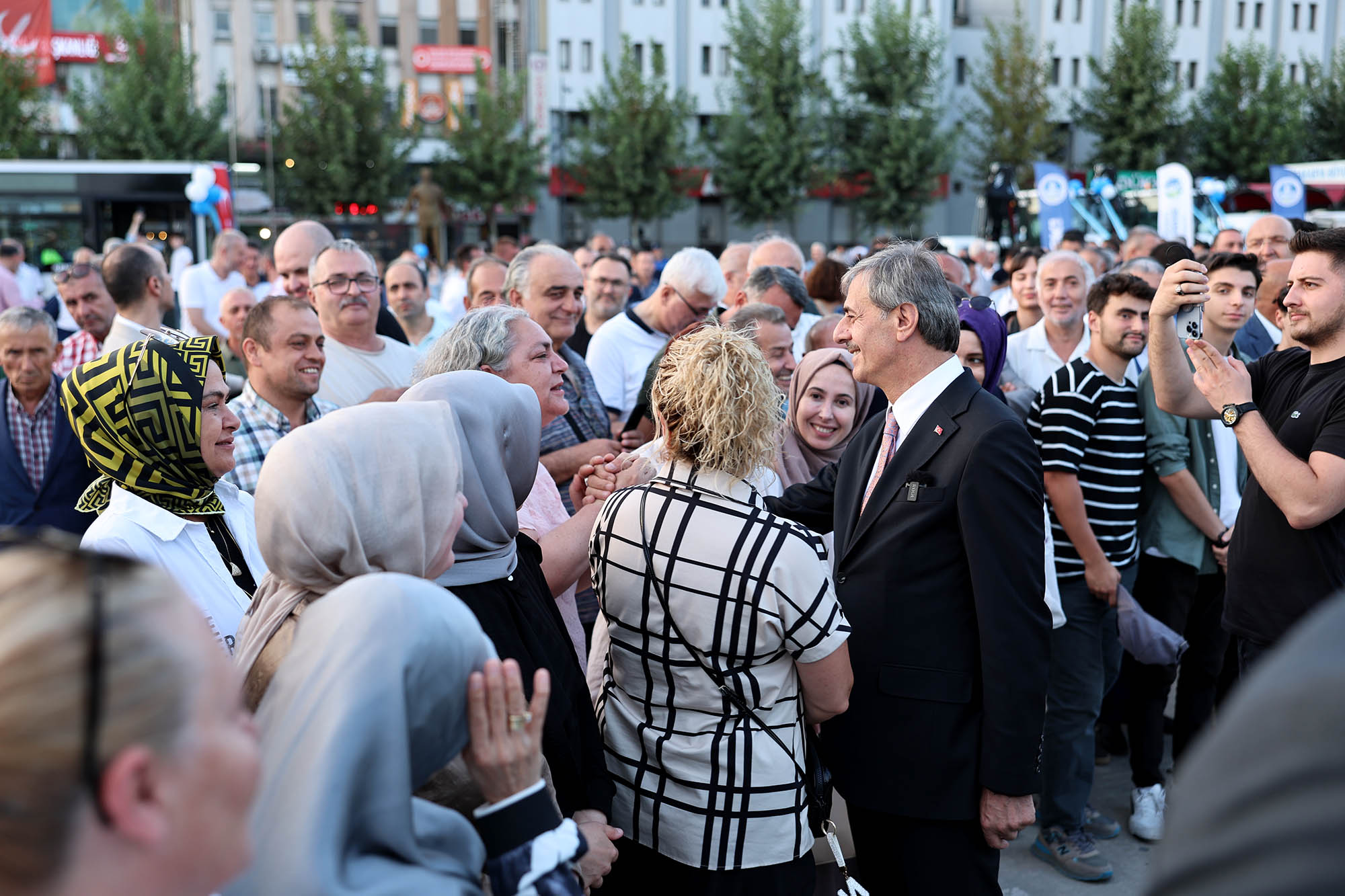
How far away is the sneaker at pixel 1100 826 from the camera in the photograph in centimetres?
446

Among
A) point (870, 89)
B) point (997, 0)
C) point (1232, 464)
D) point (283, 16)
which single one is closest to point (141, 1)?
point (283, 16)

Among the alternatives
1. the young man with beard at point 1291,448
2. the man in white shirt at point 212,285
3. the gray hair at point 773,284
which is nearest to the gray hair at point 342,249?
the gray hair at point 773,284

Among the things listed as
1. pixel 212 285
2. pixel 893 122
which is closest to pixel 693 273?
pixel 212 285

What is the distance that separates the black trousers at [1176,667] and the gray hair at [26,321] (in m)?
5.30

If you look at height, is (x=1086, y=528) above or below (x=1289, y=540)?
below

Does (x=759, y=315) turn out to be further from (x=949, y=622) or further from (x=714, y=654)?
(x=714, y=654)

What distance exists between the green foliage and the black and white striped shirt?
3512cm

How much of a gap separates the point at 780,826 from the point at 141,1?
151 ft

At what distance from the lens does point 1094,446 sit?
14.3 ft

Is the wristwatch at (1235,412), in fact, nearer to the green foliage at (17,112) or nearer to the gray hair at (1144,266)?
the gray hair at (1144,266)

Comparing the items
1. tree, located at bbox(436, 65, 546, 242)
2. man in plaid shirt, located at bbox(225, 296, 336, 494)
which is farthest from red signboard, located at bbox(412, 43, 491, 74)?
man in plaid shirt, located at bbox(225, 296, 336, 494)

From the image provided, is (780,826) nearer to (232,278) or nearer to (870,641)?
(870,641)

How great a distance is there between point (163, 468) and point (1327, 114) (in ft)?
157

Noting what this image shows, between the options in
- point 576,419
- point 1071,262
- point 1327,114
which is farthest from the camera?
point 1327,114
